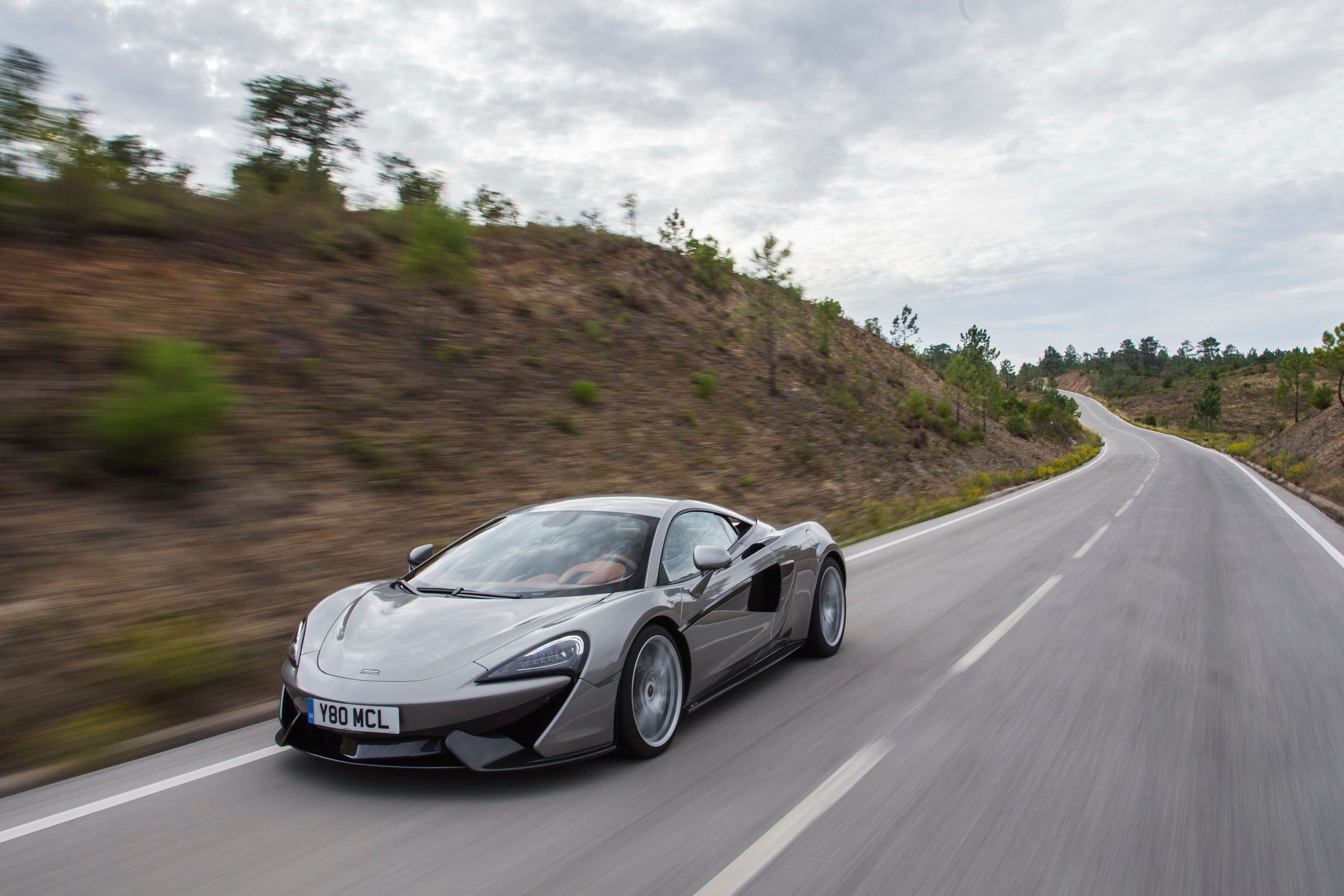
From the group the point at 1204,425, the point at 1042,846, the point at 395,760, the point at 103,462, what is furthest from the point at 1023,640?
the point at 1204,425

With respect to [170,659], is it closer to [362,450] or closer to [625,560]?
[625,560]

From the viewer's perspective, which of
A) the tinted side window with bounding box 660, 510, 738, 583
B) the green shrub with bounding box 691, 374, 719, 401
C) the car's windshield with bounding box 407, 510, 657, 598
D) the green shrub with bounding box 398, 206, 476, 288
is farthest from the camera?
the green shrub with bounding box 691, 374, 719, 401

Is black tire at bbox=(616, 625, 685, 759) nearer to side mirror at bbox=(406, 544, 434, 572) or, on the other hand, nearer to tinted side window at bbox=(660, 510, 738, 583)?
tinted side window at bbox=(660, 510, 738, 583)

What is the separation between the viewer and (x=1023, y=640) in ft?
22.1

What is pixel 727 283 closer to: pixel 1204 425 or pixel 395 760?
pixel 395 760

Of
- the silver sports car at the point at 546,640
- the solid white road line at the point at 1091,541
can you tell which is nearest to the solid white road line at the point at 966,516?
the solid white road line at the point at 1091,541

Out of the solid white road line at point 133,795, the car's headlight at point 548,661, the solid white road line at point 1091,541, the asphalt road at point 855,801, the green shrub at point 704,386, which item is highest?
the green shrub at point 704,386

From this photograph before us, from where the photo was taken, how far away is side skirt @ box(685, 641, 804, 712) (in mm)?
4648

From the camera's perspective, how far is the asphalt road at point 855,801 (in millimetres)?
3066

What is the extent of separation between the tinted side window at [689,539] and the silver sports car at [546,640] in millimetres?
13

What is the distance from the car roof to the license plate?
1.85 m

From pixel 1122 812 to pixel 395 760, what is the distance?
→ 303 cm

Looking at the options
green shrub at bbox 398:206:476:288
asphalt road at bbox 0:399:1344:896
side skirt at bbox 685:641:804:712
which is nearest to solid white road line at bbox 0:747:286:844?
asphalt road at bbox 0:399:1344:896

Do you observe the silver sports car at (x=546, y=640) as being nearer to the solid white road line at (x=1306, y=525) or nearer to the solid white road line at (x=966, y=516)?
the solid white road line at (x=966, y=516)
